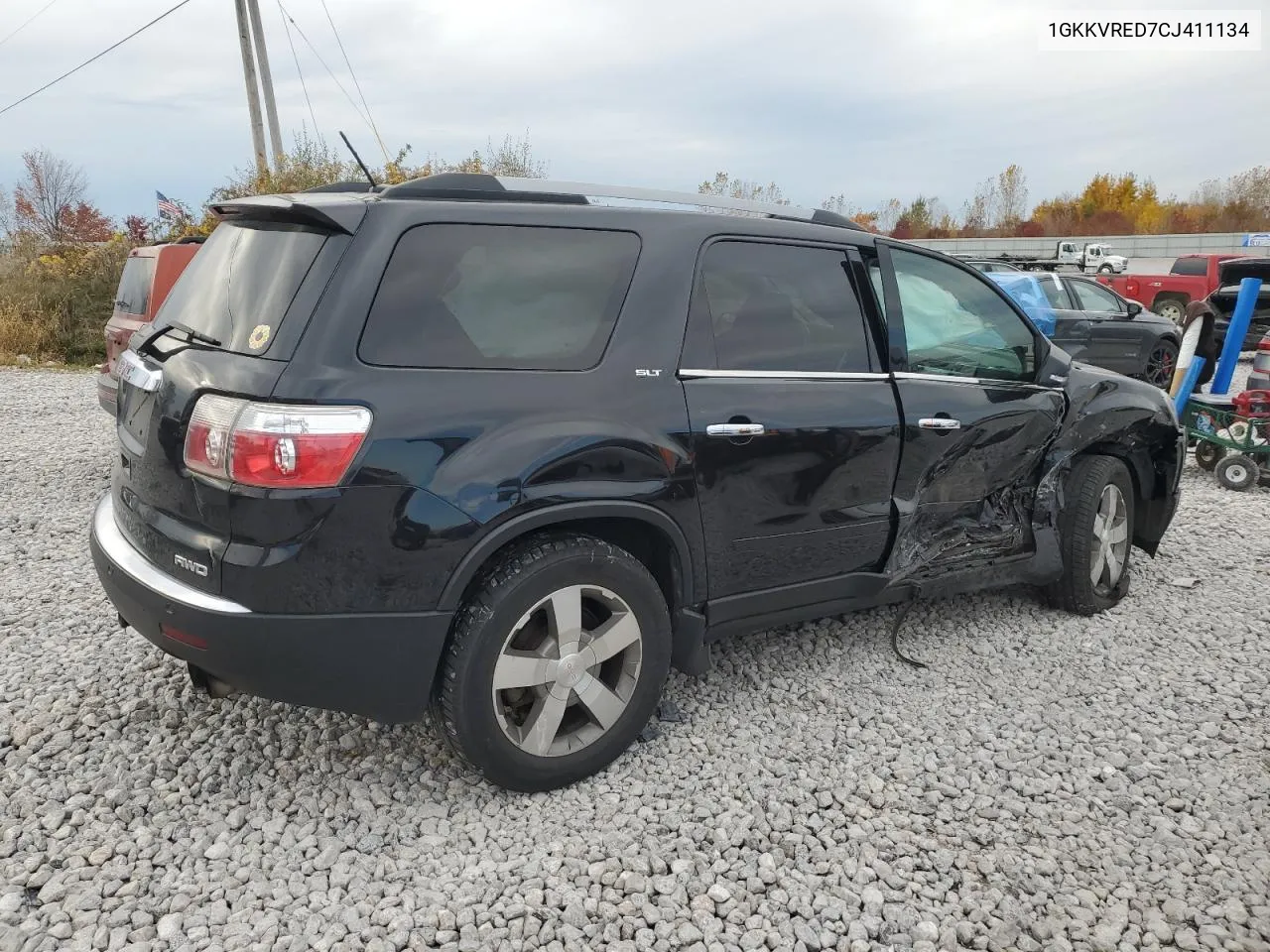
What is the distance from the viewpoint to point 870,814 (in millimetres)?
3025

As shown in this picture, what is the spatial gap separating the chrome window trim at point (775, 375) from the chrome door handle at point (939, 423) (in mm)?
238

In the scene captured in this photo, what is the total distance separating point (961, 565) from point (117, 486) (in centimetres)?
332

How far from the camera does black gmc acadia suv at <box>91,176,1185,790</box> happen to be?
8.64 ft

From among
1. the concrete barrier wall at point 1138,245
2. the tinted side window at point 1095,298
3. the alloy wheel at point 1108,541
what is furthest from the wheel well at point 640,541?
the concrete barrier wall at point 1138,245

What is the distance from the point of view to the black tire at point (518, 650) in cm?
283

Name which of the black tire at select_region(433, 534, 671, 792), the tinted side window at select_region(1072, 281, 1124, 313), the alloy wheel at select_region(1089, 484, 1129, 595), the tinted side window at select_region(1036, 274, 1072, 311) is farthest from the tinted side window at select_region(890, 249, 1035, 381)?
the tinted side window at select_region(1072, 281, 1124, 313)

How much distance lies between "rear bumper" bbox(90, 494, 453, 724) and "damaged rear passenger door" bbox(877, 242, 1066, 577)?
2008mm

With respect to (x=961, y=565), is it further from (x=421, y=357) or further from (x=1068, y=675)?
(x=421, y=357)

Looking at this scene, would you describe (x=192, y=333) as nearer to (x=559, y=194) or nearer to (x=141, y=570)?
(x=141, y=570)

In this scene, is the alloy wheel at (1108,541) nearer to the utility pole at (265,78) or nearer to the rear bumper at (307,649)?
the rear bumper at (307,649)

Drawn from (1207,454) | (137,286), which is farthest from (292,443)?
(1207,454)

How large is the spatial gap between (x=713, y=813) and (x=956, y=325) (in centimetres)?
237

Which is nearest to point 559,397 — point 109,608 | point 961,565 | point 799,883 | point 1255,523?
point 799,883

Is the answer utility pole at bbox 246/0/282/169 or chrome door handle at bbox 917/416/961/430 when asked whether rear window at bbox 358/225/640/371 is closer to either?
chrome door handle at bbox 917/416/961/430
